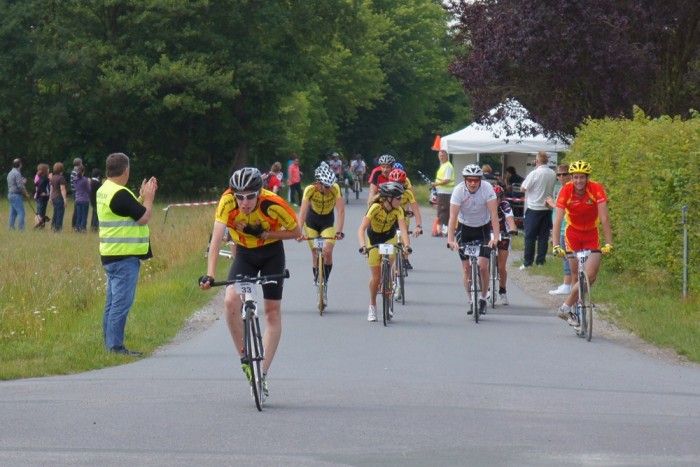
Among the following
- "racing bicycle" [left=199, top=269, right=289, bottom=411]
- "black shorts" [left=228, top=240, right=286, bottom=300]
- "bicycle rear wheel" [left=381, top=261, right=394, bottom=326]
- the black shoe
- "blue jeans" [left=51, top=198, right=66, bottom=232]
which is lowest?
"blue jeans" [left=51, top=198, right=66, bottom=232]

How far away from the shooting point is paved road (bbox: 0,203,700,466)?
7.55 m

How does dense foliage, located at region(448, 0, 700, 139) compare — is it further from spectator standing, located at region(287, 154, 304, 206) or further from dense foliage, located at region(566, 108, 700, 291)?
spectator standing, located at region(287, 154, 304, 206)

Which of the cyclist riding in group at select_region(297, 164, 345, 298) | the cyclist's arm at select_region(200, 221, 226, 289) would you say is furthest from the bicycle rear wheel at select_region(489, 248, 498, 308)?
the cyclist's arm at select_region(200, 221, 226, 289)

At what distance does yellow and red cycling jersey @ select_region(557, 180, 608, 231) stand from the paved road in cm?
123

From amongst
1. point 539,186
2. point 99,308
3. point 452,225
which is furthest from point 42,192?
point 452,225

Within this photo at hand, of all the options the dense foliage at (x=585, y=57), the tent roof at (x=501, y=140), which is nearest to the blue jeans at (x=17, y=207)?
the dense foliage at (x=585, y=57)

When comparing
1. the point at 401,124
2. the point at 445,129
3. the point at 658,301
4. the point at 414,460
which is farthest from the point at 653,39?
the point at 445,129

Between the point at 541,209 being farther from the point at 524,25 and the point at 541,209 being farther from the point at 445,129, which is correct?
the point at 445,129

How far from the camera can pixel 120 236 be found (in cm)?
1209

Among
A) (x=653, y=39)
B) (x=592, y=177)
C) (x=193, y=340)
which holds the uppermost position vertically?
(x=653, y=39)

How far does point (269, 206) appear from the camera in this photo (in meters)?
9.54

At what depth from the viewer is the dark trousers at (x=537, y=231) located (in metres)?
21.3

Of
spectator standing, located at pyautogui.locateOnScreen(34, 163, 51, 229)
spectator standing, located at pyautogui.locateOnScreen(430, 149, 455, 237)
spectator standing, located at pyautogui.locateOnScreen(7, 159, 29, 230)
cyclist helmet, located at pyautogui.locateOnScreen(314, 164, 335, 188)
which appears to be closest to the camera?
cyclist helmet, located at pyautogui.locateOnScreen(314, 164, 335, 188)

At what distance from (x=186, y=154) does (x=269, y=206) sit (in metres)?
43.0
